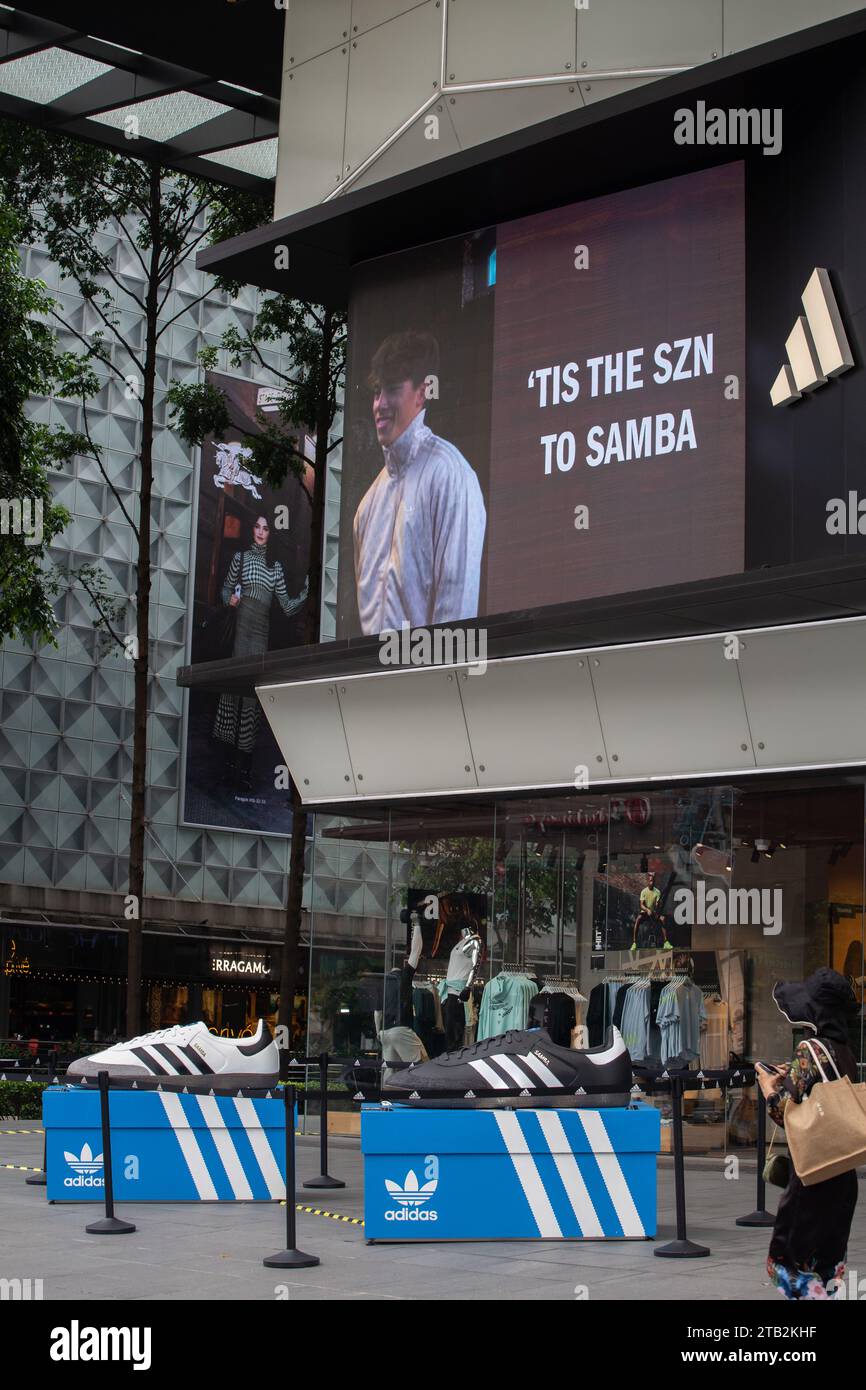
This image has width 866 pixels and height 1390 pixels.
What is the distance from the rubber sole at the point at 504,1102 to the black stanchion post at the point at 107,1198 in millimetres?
1899

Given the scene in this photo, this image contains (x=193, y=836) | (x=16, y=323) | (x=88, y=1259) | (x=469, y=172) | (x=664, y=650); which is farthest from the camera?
(x=193, y=836)

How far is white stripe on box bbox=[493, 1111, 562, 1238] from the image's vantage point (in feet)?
33.8

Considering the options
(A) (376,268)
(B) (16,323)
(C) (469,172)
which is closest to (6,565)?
(B) (16,323)

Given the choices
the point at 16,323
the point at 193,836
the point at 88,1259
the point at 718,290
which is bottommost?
the point at 88,1259

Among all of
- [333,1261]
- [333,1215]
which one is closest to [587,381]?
[333,1215]

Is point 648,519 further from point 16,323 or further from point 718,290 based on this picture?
point 16,323

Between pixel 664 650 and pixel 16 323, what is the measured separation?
10.1 m

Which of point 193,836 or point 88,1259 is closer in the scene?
point 88,1259

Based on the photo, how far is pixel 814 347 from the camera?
15.1 metres

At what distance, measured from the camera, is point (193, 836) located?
41844 mm

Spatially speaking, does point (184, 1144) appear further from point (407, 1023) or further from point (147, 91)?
point (147, 91)

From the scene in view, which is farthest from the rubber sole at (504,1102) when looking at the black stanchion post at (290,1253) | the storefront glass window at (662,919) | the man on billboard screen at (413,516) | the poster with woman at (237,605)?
the poster with woman at (237,605)

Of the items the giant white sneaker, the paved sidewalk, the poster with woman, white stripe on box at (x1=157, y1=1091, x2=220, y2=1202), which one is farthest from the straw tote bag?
the poster with woman
